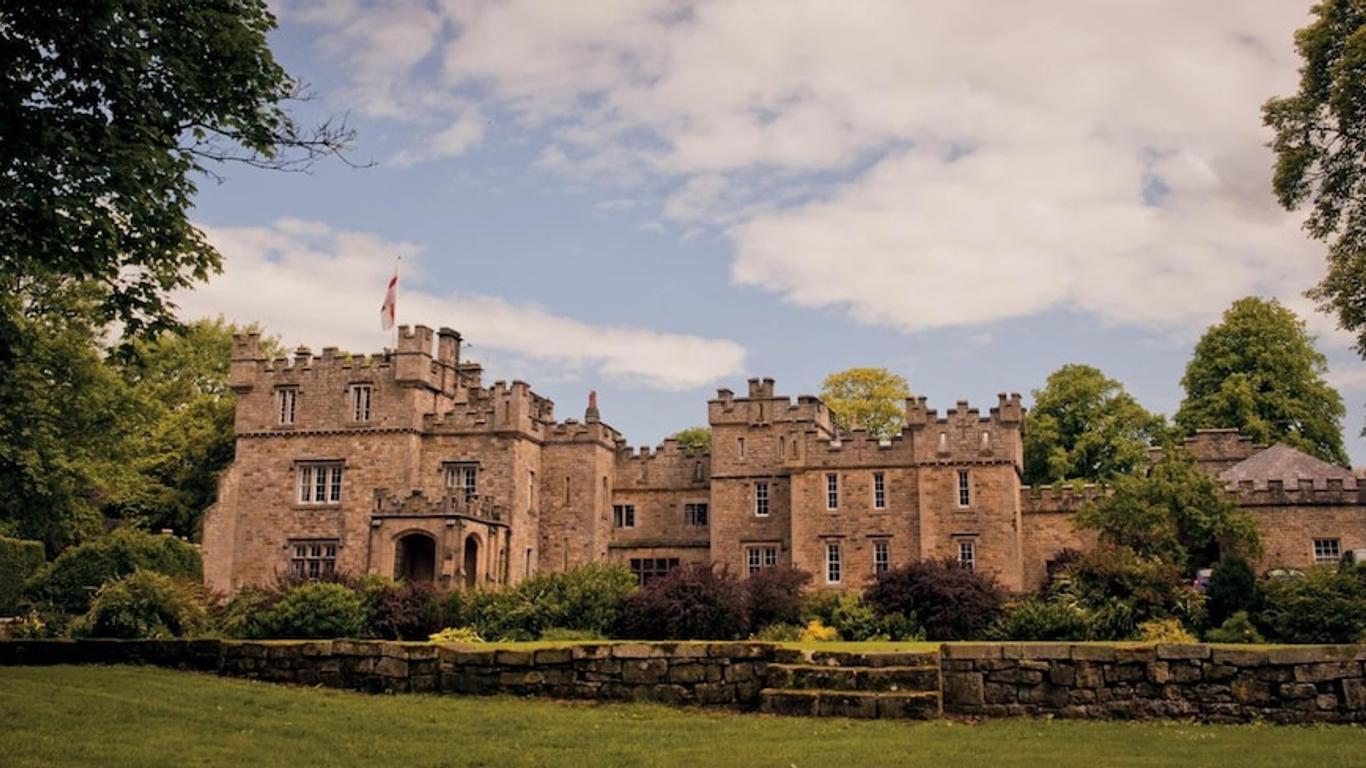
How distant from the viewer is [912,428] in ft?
137

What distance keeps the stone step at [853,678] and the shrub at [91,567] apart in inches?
900

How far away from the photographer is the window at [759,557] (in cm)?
4334

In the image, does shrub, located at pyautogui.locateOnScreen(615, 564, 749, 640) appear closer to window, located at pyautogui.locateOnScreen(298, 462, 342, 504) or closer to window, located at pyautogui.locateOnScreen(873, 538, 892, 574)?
window, located at pyautogui.locateOnScreen(873, 538, 892, 574)

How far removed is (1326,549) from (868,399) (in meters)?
24.5

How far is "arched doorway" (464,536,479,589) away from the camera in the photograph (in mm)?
40025

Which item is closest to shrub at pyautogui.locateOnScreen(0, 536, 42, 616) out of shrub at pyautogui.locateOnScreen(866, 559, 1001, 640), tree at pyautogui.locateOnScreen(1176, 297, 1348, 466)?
shrub at pyautogui.locateOnScreen(866, 559, 1001, 640)

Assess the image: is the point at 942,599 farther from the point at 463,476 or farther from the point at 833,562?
the point at 463,476

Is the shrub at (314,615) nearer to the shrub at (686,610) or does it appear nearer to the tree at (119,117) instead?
the shrub at (686,610)

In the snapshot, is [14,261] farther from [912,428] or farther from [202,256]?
[912,428]

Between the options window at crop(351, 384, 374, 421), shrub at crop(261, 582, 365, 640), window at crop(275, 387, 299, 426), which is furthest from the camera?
window at crop(275, 387, 299, 426)

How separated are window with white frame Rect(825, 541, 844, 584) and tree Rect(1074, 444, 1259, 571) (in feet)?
26.2

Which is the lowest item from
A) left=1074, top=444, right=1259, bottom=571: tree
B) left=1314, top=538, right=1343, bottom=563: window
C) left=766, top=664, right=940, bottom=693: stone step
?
left=766, top=664, right=940, bottom=693: stone step

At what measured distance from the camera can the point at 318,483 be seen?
4262cm

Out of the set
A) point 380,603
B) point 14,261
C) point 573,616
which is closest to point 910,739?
point 14,261
